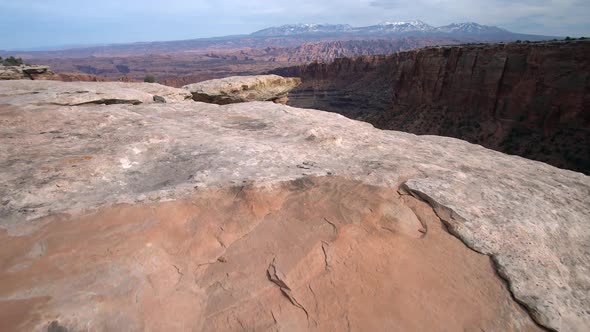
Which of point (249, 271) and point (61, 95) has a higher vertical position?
point (61, 95)

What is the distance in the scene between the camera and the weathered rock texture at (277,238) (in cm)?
242

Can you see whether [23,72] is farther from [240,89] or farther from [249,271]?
[249,271]

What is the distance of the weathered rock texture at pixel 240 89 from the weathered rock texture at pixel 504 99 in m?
18.2

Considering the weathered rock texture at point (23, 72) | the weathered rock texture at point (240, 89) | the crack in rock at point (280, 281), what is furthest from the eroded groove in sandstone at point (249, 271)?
the weathered rock texture at point (23, 72)

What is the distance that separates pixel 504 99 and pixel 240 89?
77.3ft

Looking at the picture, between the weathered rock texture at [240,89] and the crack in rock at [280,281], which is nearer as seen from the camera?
the crack in rock at [280,281]

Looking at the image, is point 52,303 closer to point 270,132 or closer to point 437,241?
point 437,241

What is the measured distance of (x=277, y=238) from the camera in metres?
3.06

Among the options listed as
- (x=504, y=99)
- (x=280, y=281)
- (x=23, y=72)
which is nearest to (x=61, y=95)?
(x=280, y=281)

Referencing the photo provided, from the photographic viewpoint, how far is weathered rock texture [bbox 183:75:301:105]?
55.7 ft

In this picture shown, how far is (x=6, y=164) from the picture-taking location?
406 cm

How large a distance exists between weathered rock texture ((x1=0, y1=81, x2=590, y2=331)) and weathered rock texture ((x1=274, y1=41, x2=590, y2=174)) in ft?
80.5

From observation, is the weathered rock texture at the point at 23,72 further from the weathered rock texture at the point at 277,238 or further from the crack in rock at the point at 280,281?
the crack in rock at the point at 280,281

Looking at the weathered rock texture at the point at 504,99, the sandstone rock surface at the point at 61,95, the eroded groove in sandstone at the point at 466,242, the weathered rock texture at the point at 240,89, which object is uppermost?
the sandstone rock surface at the point at 61,95
